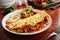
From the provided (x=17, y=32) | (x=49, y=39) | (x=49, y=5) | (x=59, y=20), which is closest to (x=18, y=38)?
(x=17, y=32)

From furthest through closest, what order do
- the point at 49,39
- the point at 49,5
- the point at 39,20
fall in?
the point at 49,5 < the point at 39,20 < the point at 49,39

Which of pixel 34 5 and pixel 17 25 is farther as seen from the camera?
pixel 34 5

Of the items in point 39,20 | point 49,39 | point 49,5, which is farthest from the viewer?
point 49,5

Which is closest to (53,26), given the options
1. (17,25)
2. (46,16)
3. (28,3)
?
(46,16)

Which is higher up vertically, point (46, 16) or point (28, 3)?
point (28, 3)

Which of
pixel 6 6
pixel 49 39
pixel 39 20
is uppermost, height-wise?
pixel 6 6

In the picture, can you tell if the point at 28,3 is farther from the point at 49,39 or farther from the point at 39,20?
the point at 49,39
